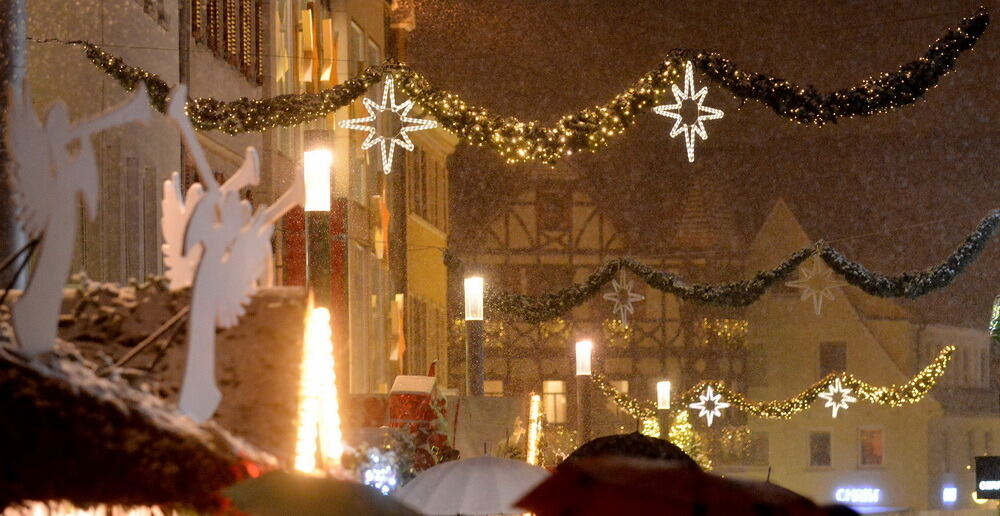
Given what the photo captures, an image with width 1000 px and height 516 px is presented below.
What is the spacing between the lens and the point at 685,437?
4594cm

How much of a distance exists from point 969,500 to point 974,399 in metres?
3.83

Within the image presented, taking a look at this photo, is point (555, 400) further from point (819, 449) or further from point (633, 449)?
point (633, 449)

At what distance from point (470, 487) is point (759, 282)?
51.9 feet

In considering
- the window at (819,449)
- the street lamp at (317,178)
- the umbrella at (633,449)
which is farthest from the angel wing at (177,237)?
the window at (819,449)

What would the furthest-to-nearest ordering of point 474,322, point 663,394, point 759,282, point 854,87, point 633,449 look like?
1. point 663,394
2. point 759,282
3. point 474,322
4. point 854,87
5. point 633,449

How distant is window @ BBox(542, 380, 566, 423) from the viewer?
48875 millimetres

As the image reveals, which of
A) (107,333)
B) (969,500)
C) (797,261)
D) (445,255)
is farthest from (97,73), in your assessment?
(969,500)

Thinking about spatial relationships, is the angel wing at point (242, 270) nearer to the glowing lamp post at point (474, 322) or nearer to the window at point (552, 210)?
the glowing lamp post at point (474, 322)

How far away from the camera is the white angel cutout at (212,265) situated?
7266 millimetres

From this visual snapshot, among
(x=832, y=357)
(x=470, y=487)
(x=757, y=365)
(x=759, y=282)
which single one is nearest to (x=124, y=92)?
(x=470, y=487)

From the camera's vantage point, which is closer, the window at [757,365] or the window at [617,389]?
the window at [617,389]

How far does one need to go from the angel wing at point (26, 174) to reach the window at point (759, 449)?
152 ft

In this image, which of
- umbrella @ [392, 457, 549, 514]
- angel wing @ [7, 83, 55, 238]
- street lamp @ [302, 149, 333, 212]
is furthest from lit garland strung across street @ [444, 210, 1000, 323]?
angel wing @ [7, 83, 55, 238]

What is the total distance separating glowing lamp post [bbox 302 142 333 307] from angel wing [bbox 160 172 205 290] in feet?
12.1
